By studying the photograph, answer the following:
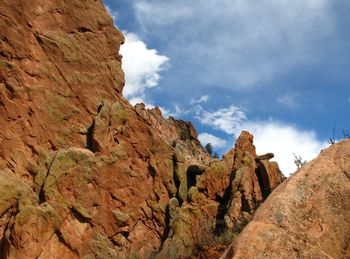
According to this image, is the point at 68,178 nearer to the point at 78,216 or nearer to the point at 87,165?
the point at 87,165

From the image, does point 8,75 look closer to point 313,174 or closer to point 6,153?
point 6,153

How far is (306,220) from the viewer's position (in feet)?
16.8

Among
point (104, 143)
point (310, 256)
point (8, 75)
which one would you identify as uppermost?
point (8, 75)

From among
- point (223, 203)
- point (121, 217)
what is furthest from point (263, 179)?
point (121, 217)

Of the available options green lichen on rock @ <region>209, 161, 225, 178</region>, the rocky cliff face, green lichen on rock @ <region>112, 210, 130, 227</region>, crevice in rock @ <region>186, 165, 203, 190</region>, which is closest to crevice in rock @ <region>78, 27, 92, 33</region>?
the rocky cliff face

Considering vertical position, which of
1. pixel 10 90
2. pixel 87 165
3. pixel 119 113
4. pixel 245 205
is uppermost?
pixel 119 113

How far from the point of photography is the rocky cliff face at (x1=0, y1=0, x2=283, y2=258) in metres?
19.2

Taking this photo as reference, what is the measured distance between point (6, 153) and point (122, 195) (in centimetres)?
608

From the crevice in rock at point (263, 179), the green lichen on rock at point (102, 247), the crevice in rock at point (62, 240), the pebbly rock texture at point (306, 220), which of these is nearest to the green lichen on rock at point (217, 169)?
the crevice in rock at point (263, 179)

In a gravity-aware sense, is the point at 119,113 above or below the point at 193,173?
above

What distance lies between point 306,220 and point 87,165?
16653 millimetres

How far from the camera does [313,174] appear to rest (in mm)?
5477

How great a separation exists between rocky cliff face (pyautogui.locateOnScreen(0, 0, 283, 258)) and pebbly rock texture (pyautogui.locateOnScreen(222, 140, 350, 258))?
1309 cm

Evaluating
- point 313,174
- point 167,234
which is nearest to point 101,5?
point 167,234
